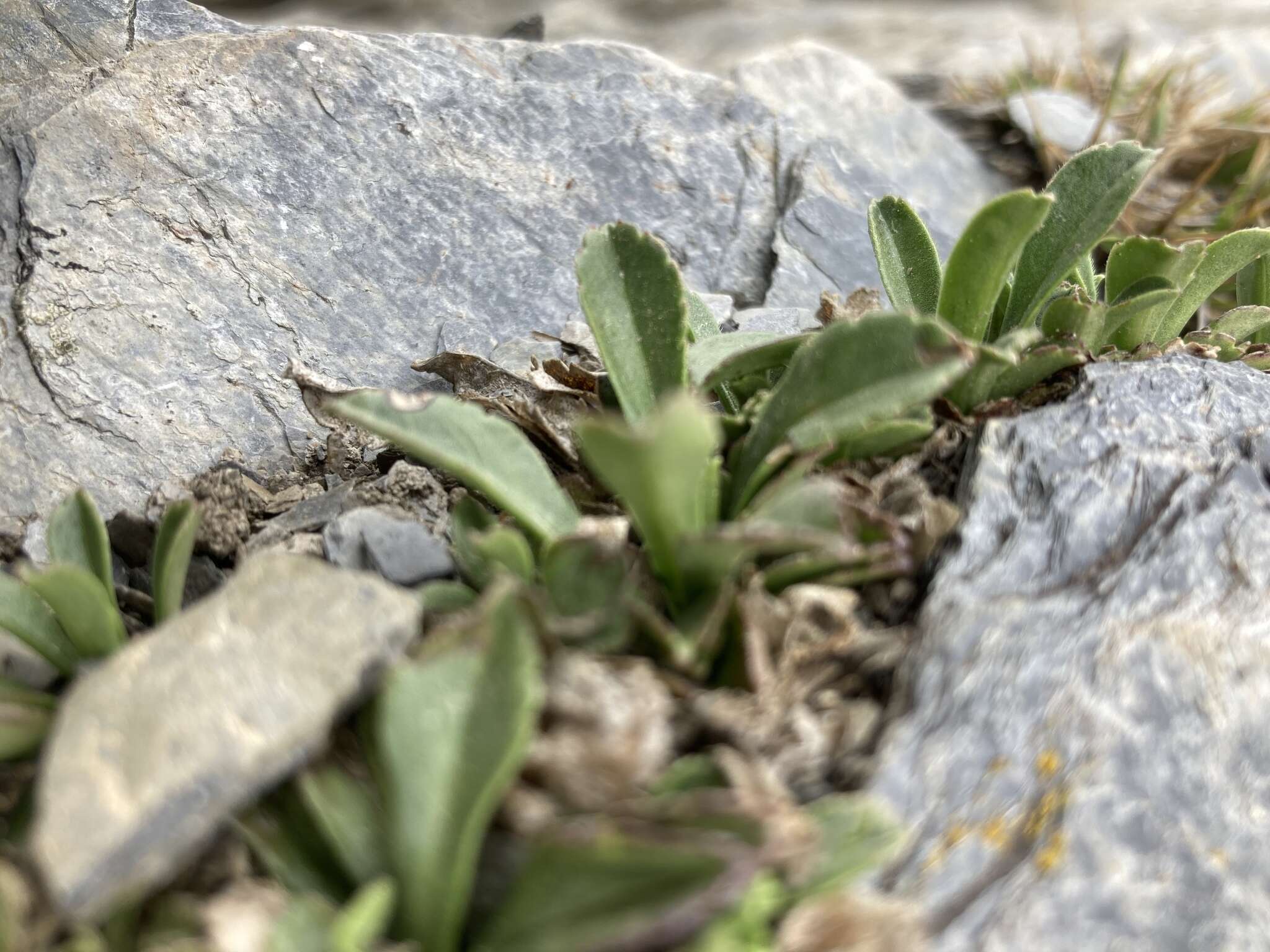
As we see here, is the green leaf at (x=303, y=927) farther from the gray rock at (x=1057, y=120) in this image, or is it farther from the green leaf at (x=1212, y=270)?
the gray rock at (x=1057, y=120)

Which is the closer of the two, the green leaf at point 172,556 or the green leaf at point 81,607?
the green leaf at point 81,607

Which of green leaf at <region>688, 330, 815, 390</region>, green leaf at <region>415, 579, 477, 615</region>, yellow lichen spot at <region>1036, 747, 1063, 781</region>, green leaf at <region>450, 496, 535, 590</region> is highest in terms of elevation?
green leaf at <region>688, 330, 815, 390</region>

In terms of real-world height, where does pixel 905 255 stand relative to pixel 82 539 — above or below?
above

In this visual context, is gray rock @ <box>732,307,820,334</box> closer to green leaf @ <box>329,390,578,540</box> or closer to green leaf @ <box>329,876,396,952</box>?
green leaf @ <box>329,390,578,540</box>

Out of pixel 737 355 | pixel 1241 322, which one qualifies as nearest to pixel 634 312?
pixel 737 355

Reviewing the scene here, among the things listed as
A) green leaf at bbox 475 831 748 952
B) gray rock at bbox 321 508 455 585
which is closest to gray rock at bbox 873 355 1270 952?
green leaf at bbox 475 831 748 952

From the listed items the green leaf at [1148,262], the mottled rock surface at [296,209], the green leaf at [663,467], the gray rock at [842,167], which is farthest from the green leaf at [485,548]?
the gray rock at [842,167]

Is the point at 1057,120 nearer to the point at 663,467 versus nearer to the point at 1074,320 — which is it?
the point at 1074,320

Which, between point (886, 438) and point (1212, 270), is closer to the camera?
point (886, 438)
